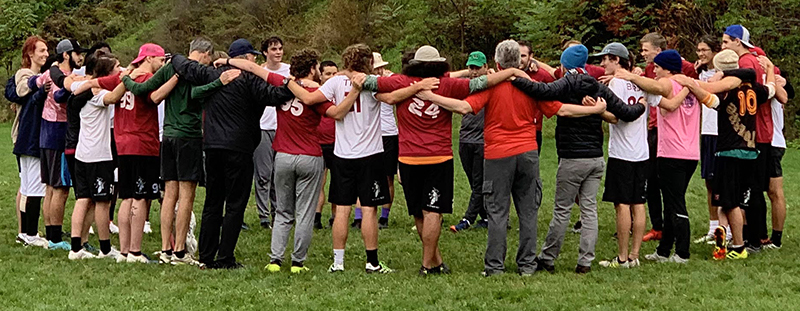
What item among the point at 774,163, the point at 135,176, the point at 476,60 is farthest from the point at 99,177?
the point at 774,163

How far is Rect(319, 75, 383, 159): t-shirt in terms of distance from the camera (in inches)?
314

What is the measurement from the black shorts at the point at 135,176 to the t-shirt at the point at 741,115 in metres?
5.54

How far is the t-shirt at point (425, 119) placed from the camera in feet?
25.7

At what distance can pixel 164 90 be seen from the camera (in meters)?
8.28

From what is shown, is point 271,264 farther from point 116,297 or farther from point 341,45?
point 341,45

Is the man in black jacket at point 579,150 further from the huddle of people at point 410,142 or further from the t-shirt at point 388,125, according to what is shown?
the t-shirt at point 388,125

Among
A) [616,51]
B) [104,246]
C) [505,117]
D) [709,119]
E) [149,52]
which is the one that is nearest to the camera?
[505,117]

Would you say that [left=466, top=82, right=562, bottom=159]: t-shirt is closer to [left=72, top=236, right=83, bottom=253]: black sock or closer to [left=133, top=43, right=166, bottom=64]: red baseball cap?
[left=133, top=43, right=166, bottom=64]: red baseball cap

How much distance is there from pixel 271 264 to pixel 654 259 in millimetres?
3676

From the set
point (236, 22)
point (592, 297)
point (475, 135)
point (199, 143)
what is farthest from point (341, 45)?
point (592, 297)

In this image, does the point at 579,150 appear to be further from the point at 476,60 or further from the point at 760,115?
the point at 760,115

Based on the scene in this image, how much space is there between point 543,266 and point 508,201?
0.79m

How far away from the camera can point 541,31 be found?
23812 millimetres

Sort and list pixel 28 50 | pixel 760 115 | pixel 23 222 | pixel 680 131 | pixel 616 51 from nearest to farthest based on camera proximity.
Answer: pixel 616 51, pixel 680 131, pixel 760 115, pixel 28 50, pixel 23 222
